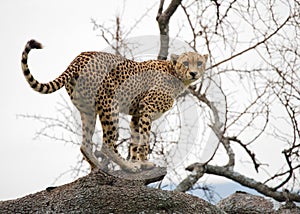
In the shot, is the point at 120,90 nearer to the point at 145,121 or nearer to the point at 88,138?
the point at 145,121

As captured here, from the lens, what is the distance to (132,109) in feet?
15.4

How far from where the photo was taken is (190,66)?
4.67 m

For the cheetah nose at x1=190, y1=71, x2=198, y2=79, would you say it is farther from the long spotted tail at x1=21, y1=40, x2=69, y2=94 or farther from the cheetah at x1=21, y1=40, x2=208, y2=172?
the long spotted tail at x1=21, y1=40, x2=69, y2=94

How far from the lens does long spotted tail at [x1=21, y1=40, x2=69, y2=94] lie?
414cm

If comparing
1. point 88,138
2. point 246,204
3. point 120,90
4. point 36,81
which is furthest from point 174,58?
point 246,204

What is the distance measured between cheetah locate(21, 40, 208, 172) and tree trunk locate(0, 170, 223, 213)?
0.57 ft

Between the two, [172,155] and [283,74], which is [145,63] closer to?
[172,155]

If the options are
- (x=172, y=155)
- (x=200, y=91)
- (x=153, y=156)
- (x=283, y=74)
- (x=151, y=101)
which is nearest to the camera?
(x=151, y=101)

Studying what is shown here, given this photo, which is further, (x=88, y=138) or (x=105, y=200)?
(x=88, y=138)

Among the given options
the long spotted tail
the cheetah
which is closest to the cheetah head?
the cheetah

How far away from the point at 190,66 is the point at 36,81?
1.25m

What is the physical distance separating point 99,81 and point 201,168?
3.41 meters

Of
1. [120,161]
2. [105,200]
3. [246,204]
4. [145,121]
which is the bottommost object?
[105,200]

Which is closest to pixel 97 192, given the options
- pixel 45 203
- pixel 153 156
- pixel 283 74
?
pixel 45 203
